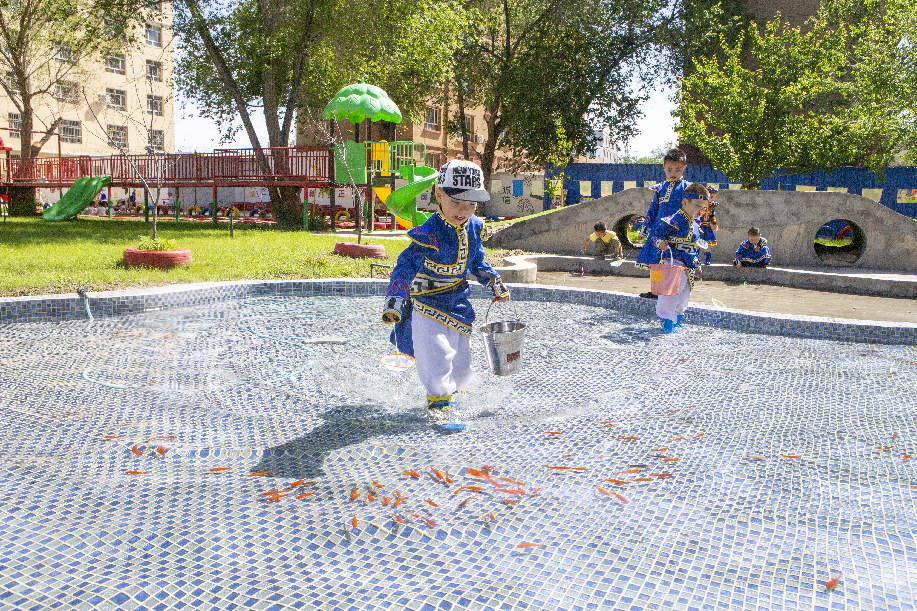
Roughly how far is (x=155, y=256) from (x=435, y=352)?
23.9 ft

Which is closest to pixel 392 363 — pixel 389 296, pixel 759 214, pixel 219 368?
pixel 389 296

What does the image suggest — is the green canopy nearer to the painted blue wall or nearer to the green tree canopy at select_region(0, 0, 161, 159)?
the green tree canopy at select_region(0, 0, 161, 159)

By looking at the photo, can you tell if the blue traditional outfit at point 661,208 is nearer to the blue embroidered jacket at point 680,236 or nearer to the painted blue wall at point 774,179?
the blue embroidered jacket at point 680,236

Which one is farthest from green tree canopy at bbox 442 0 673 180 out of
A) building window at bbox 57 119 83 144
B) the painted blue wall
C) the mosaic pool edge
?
building window at bbox 57 119 83 144

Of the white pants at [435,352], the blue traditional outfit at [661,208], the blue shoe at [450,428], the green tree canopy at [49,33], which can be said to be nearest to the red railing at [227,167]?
the green tree canopy at [49,33]

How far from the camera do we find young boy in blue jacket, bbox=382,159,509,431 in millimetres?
4219

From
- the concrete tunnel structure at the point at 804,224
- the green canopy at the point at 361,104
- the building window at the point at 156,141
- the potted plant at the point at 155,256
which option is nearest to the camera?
the potted plant at the point at 155,256

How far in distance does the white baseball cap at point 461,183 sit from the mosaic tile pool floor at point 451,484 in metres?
1.47

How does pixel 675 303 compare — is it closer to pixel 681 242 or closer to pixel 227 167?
pixel 681 242

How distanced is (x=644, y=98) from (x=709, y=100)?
1223 centimetres

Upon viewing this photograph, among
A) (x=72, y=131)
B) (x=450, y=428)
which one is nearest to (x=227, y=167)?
(x=450, y=428)

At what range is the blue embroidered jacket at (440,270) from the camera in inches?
170

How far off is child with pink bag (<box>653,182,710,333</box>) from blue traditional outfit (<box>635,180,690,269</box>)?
116 millimetres

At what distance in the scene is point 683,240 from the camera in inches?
292
